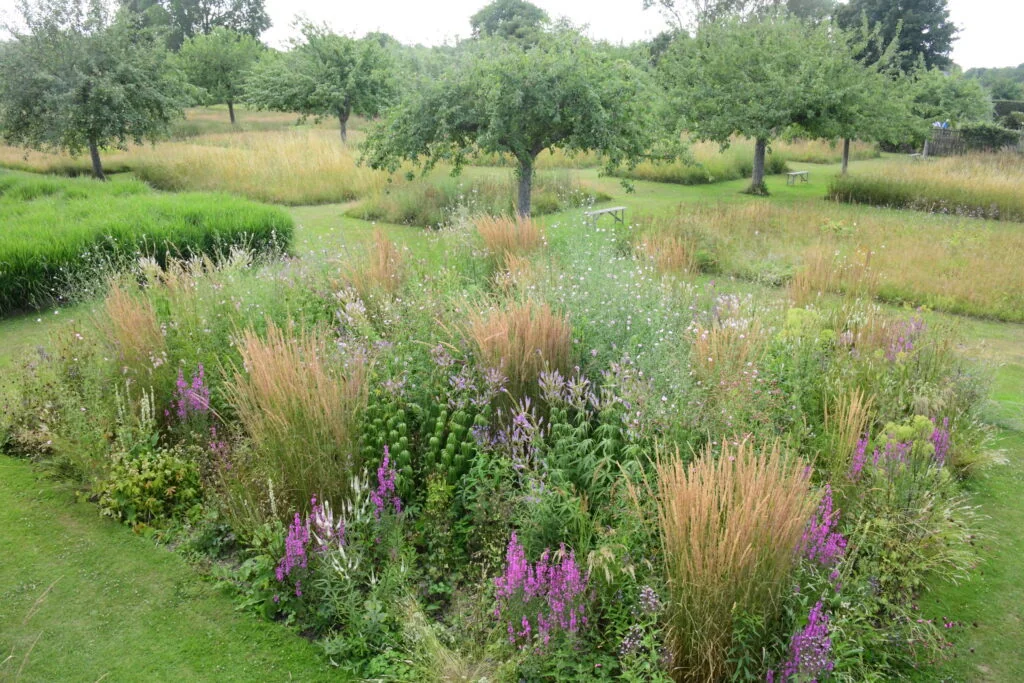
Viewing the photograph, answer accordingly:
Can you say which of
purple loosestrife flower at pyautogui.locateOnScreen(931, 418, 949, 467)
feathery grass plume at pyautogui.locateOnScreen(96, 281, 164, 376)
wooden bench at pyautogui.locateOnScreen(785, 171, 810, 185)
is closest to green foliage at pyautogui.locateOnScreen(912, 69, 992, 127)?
wooden bench at pyautogui.locateOnScreen(785, 171, 810, 185)

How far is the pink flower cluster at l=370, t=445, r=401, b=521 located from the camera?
3.48 meters

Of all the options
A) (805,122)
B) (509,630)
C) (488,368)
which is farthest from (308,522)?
(805,122)

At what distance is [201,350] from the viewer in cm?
500

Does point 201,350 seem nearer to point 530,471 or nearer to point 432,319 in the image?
point 432,319

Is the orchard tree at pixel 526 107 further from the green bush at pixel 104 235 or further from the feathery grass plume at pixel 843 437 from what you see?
the feathery grass plume at pixel 843 437

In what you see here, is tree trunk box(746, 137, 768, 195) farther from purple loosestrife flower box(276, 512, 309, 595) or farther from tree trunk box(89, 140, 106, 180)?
purple loosestrife flower box(276, 512, 309, 595)

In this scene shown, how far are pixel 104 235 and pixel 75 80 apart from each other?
990 centimetres

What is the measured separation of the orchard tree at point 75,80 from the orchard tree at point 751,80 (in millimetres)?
12756

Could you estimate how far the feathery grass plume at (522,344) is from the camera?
4.29 m

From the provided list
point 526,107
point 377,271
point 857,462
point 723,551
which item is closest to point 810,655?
point 723,551

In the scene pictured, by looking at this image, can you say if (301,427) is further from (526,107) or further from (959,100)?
(959,100)

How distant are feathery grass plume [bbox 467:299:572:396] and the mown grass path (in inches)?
72.8

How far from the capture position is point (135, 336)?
488cm

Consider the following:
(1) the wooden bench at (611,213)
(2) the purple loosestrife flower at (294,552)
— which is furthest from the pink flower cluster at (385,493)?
(1) the wooden bench at (611,213)
